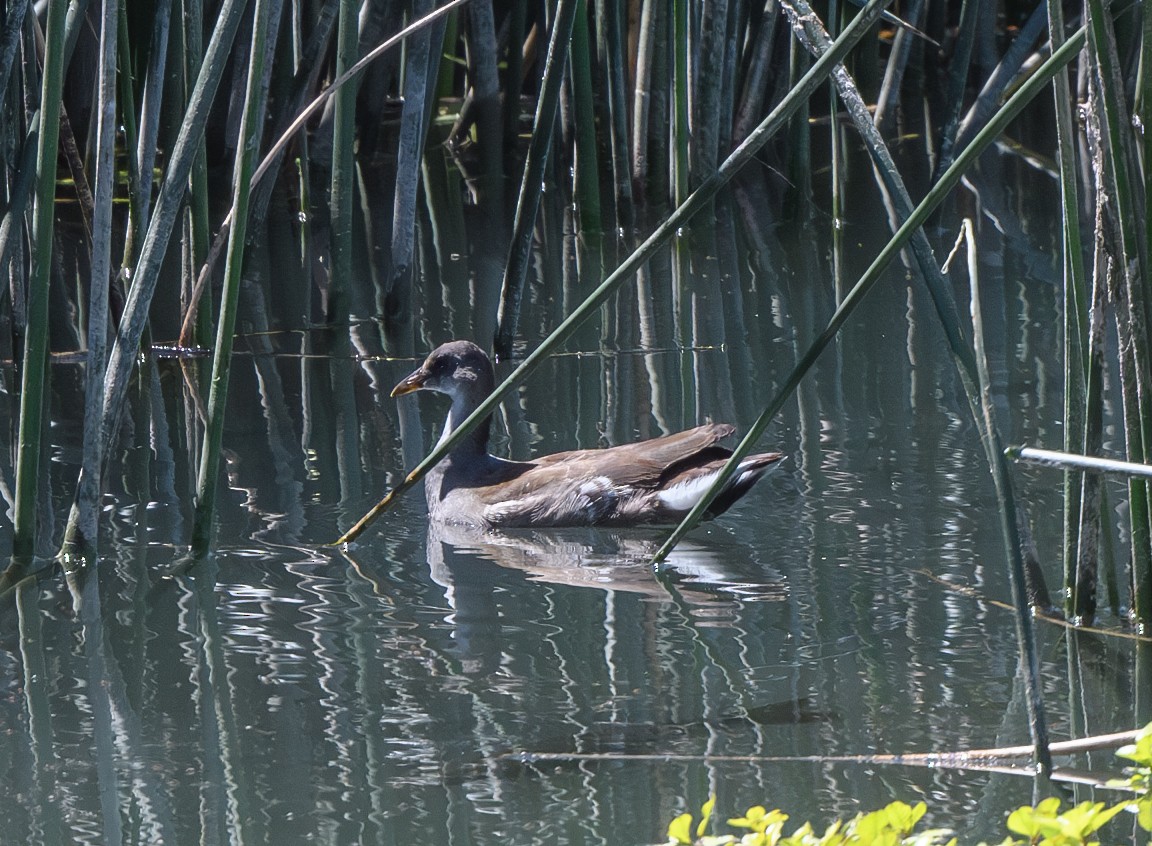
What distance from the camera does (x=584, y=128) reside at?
8352 mm

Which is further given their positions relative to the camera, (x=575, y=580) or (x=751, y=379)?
(x=751, y=379)

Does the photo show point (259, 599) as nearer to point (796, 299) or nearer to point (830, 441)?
point (830, 441)

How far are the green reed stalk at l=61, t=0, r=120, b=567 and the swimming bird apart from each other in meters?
1.32

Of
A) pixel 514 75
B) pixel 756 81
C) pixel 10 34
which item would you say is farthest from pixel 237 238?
pixel 514 75

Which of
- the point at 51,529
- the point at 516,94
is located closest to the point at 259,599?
the point at 51,529

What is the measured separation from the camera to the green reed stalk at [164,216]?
4.10m

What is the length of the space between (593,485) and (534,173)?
1.81 metres

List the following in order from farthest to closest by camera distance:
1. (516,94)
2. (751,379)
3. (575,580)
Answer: (516,94)
(751,379)
(575,580)

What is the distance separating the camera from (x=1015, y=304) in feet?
25.3

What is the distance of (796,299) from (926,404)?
2.05 m

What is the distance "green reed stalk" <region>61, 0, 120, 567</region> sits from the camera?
4.12 metres

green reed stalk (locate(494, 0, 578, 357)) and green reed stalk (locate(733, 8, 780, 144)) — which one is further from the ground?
green reed stalk (locate(733, 8, 780, 144))

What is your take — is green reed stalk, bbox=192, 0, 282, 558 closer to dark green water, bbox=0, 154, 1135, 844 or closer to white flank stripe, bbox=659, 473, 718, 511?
Result: dark green water, bbox=0, 154, 1135, 844

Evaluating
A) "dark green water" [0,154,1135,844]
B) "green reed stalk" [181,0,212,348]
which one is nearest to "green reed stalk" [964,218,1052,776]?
"dark green water" [0,154,1135,844]
